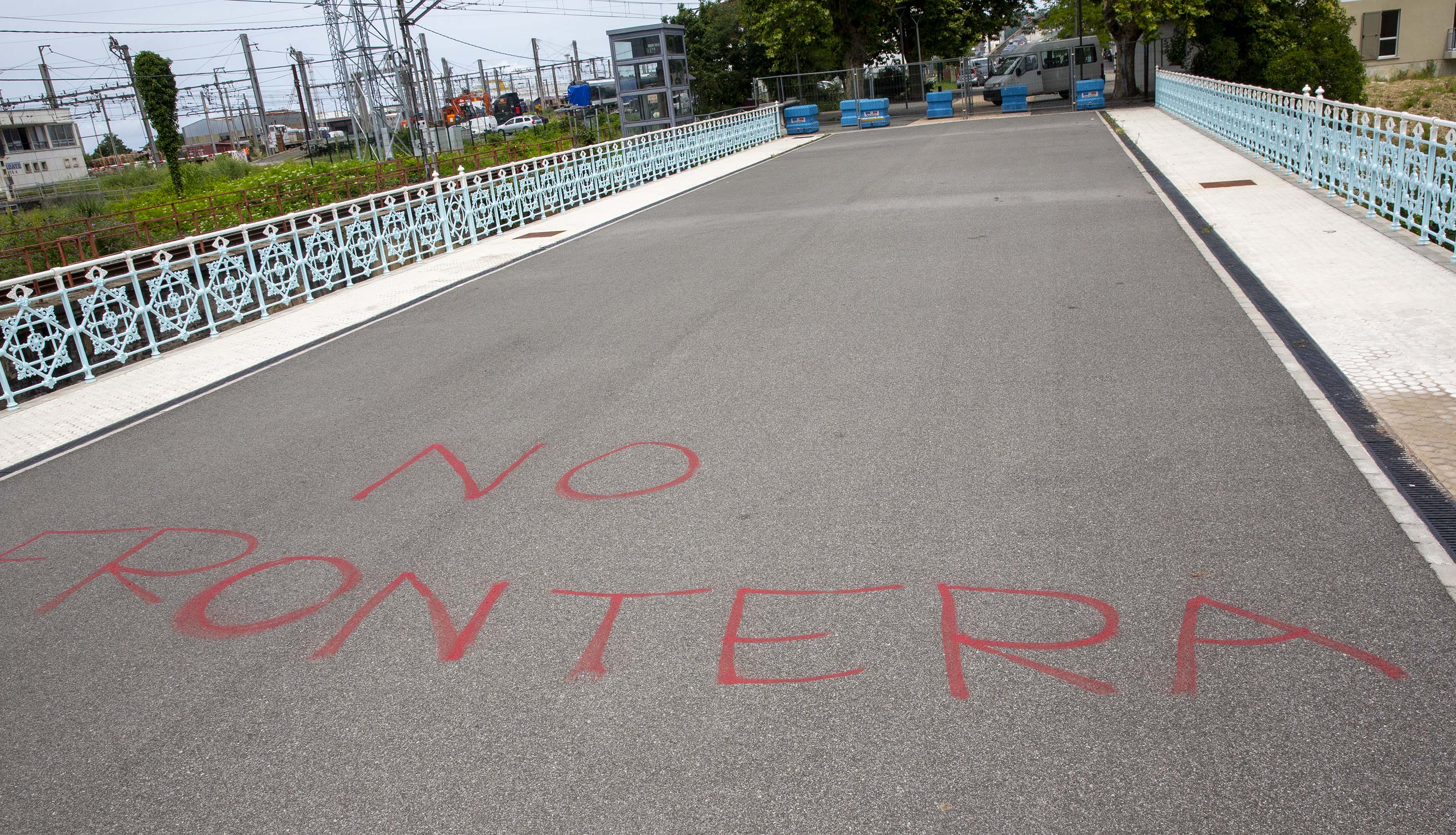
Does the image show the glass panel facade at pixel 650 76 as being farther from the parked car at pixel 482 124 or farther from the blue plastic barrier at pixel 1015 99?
the parked car at pixel 482 124

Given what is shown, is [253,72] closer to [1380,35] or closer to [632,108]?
[632,108]

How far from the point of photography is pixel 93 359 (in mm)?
14680

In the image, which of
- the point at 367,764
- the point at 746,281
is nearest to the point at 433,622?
the point at 367,764

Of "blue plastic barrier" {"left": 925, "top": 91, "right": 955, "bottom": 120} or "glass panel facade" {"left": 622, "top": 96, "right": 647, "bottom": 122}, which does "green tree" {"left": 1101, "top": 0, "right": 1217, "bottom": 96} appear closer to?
"blue plastic barrier" {"left": 925, "top": 91, "right": 955, "bottom": 120}

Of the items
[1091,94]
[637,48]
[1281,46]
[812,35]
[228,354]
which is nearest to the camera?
[228,354]

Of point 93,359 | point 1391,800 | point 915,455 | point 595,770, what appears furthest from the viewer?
point 93,359

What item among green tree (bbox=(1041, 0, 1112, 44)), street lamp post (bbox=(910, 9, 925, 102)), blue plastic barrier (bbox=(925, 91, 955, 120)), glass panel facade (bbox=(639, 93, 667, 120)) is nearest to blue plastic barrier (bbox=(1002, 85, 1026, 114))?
blue plastic barrier (bbox=(925, 91, 955, 120))

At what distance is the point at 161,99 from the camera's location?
1625 inches

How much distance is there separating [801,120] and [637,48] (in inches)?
271

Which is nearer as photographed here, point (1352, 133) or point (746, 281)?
point (746, 281)

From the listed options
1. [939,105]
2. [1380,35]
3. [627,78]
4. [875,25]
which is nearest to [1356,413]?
[627,78]

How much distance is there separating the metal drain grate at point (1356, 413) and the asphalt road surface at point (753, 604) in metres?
0.21

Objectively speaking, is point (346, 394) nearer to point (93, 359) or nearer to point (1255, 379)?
point (1255, 379)

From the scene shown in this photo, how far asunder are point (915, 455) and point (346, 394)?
5236 millimetres
